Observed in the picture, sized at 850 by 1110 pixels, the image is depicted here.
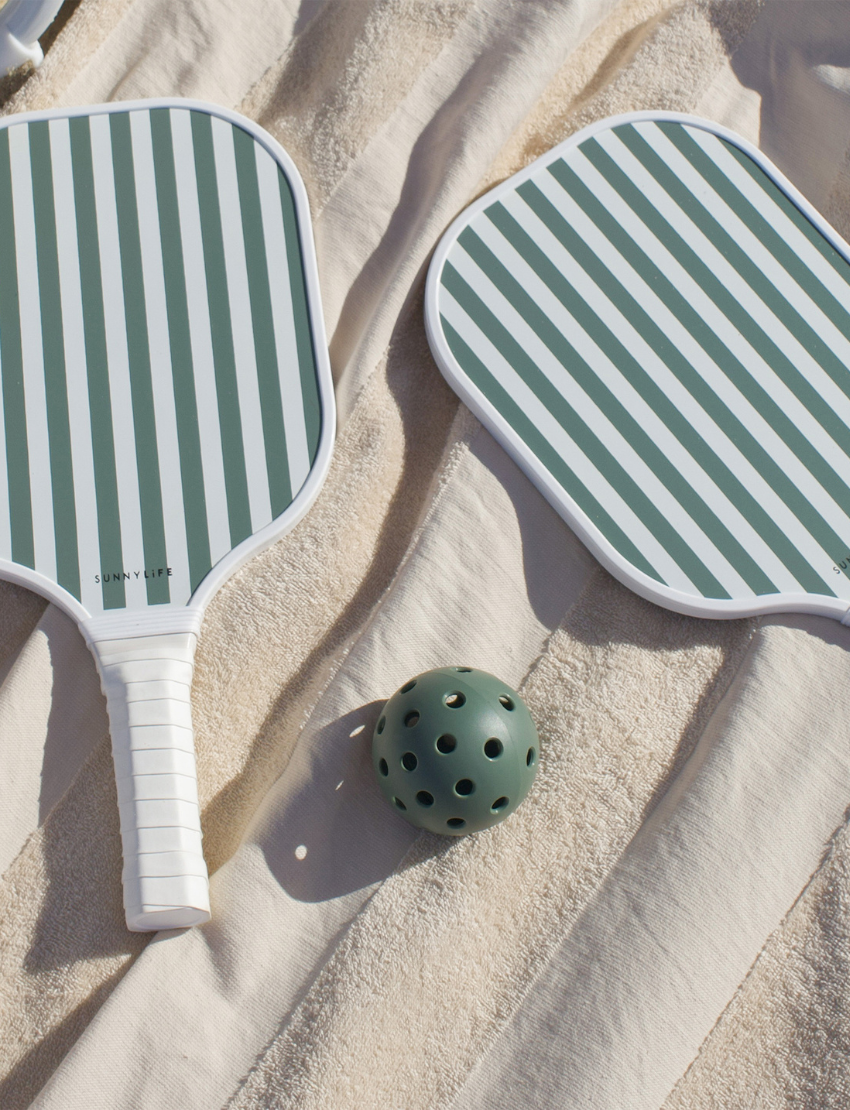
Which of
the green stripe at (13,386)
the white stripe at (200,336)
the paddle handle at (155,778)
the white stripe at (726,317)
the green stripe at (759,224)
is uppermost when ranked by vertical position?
the green stripe at (759,224)

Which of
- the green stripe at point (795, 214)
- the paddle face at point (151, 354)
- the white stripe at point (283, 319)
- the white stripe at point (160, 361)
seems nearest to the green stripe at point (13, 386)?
the paddle face at point (151, 354)

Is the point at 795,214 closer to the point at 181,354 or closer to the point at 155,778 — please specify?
the point at 181,354

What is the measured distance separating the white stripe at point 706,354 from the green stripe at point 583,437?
0.11 metres

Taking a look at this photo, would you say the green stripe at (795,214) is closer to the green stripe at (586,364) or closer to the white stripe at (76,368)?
the green stripe at (586,364)

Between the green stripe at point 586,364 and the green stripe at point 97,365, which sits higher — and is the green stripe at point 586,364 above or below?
above

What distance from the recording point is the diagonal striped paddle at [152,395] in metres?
0.74

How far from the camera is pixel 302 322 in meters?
0.83

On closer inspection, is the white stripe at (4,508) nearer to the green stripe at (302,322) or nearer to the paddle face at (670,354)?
the green stripe at (302,322)

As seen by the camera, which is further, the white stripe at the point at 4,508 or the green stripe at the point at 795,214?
the green stripe at the point at 795,214

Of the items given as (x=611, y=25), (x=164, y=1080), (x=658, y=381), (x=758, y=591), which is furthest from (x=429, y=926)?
(x=611, y=25)

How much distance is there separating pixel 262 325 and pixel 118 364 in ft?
0.40

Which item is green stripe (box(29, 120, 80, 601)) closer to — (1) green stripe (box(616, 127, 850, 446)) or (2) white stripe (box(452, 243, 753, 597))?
(2) white stripe (box(452, 243, 753, 597))

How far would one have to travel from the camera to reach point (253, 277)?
0.84 meters

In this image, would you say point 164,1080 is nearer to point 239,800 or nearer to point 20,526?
point 239,800
